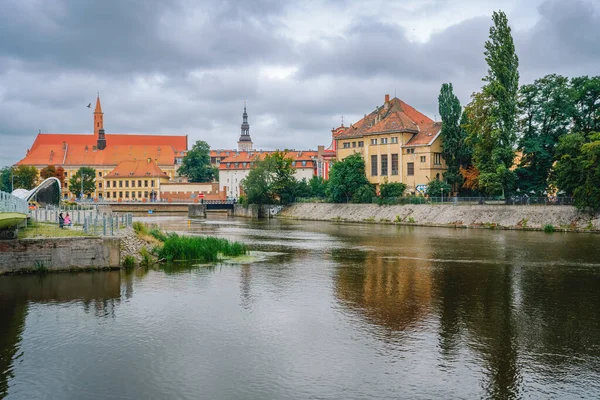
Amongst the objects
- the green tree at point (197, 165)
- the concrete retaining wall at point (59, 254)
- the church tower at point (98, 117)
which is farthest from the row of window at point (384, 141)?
the church tower at point (98, 117)

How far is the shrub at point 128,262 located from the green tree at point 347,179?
51.4 metres

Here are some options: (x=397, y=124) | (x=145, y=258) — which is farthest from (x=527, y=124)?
(x=145, y=258)

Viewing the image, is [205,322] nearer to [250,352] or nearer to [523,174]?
[250,352]

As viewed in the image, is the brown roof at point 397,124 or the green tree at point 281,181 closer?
the brown roof at point 397,124

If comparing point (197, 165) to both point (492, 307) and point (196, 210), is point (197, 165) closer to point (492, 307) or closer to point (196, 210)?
point (196, 210)

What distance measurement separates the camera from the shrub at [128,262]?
2894 cm

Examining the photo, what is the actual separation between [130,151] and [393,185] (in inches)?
3964

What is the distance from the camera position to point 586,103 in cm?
5747

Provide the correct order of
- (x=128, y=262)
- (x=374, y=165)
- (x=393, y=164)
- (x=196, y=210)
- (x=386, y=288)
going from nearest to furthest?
(x=386, y=288) < (x=128, y=262) < (x=393, y=164) < (x=374, y=165) < (x=196, y=210)

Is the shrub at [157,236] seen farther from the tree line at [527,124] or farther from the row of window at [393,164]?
the row of window at [393,164]

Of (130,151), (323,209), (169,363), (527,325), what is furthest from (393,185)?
(130,151)

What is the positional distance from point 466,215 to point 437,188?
9.71 metres

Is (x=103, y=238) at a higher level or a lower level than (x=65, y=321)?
higher

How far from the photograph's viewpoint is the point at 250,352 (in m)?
15.4
